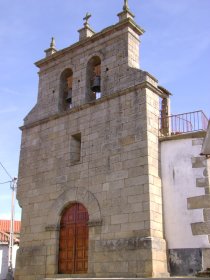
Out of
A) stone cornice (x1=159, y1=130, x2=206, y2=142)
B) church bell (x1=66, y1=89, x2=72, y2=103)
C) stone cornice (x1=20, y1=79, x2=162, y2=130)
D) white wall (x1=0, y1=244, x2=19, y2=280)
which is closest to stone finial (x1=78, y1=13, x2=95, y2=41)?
church bell (x1=66, y1=89, x2=72, y2=103)

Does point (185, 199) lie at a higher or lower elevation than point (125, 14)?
lower

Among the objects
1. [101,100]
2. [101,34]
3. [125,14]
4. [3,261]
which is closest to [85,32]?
[101,34]

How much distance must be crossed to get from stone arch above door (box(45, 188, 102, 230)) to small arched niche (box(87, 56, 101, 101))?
113 inches

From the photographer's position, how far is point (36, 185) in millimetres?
12281

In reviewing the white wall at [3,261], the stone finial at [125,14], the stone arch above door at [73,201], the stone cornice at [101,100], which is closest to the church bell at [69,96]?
the stone cornice at [101,100]

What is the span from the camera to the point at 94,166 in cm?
1093

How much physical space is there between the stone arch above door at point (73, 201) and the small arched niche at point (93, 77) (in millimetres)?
2881

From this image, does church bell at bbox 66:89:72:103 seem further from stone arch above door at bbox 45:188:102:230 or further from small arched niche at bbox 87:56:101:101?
stone arch above door at bbox 45:188:102:230

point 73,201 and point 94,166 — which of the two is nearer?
point 94,166

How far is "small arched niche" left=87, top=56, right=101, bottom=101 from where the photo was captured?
39.6ft

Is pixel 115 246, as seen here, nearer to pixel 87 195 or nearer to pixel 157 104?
pixel 87 195

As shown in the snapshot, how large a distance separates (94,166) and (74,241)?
82.0 inches

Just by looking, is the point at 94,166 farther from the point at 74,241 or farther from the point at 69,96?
the point at 69,96

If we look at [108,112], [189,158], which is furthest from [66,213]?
[189,158]
